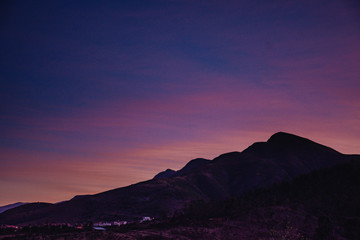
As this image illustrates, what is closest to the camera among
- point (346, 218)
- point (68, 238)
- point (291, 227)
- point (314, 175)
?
point (68, 238)

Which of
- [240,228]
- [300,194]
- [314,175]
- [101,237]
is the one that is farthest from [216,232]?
[314,175]

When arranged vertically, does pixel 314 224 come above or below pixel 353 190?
below

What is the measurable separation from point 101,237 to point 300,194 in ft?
256

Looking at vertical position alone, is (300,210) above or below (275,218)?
above

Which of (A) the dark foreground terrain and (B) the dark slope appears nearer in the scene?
(A) the dark foreground terrain

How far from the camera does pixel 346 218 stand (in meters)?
120

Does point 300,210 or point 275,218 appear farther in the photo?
point 300,210

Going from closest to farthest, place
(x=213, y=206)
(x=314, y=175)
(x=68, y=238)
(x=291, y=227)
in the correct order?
1. (x=68, y=238)
2. (x=291, y=227)
3. (x=213, y=206)
4. (x=314, y=175)

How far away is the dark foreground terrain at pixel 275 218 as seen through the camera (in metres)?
105

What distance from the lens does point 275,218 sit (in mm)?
118375

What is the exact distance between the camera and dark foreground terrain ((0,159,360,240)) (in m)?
105

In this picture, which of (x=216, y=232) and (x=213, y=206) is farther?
(x=213, y=206)

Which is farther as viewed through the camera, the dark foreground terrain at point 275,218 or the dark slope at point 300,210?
the dark slope at point 300,210

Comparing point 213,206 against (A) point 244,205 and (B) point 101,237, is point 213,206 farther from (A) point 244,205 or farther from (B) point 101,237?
(B) point 101,237
